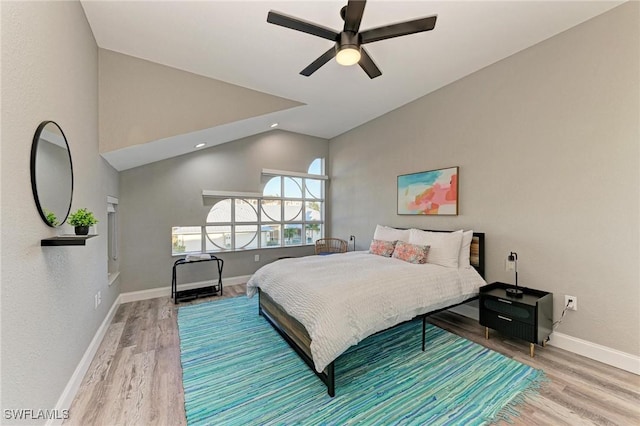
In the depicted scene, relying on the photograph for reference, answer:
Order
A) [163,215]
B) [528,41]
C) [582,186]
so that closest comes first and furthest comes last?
[582,186], [528,41], [163,215]

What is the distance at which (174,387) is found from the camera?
205 centimetres

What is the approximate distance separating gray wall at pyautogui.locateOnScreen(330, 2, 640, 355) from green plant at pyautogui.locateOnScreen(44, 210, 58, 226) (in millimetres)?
3930

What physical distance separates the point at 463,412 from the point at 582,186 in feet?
7.51

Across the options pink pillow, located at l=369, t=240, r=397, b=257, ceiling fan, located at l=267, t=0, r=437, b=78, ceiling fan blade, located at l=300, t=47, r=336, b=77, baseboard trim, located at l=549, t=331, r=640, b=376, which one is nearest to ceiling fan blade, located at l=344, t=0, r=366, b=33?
ceiling fan, located at l=267, t=0, r=437, b=78

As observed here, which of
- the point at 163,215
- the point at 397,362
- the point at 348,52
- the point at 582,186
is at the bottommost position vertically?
the point at 397,362

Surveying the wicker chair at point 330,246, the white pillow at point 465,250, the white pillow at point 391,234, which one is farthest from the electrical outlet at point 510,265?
the wicker chair at point 330,246

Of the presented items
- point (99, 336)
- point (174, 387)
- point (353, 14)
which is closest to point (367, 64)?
point (353, 14)

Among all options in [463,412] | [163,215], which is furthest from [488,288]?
[163,215]

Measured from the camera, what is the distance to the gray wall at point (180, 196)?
13.2 ft

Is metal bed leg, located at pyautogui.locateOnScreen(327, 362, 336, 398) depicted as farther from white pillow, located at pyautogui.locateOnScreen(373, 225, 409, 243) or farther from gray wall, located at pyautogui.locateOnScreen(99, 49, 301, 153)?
gray wall, located at pyautogui.locateOnScreen(99, 49, 301, 153)

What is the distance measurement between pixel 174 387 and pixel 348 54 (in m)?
2.95

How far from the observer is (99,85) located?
2.74 meters

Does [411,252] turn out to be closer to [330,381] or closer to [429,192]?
[429,192]

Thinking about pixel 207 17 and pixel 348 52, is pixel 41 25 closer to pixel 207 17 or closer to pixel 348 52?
pixel 207 17
